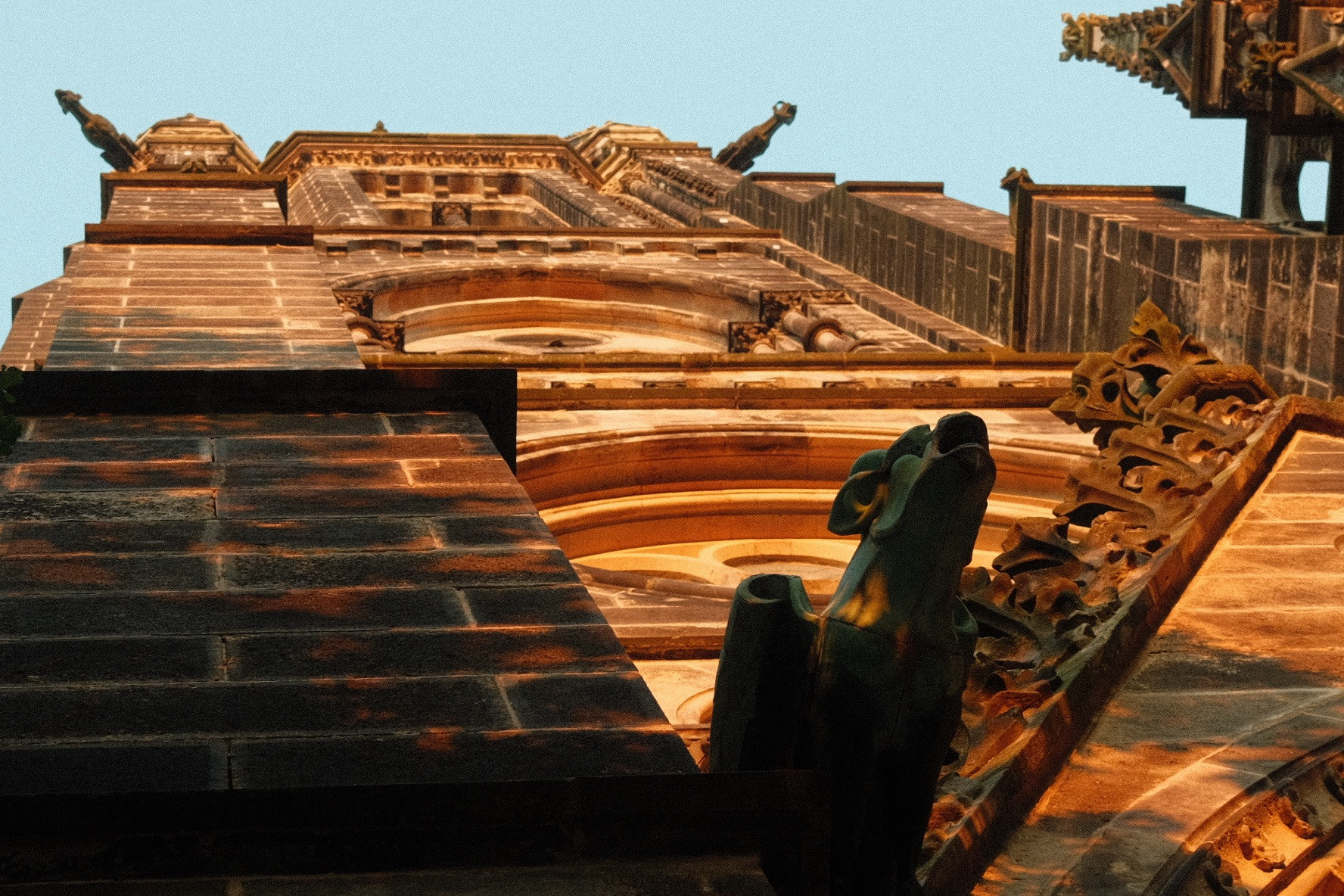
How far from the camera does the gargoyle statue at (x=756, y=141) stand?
139ft

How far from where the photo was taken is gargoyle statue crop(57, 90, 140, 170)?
4141 cm

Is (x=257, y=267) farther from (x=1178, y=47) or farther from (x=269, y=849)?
(x=1178, y=47)

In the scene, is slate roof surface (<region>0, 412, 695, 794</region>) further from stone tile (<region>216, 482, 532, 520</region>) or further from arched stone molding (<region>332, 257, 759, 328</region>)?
arched stone molding (<region>332, 257, 759, 328</region>)

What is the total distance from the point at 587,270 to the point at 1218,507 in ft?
65.3

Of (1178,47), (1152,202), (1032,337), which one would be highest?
(1178,47)

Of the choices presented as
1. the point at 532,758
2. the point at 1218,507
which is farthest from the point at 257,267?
the point at 532,758

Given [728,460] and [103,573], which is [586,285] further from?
[103,573]

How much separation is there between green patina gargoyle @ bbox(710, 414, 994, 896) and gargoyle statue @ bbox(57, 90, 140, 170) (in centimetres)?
3932

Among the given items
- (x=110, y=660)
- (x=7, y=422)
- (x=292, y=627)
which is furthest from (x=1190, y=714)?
(x=7, y=422)

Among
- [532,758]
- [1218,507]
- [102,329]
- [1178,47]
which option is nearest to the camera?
[532,758]

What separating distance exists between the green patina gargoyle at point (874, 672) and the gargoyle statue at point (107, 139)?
129ft

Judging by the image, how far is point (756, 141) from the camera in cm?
4222

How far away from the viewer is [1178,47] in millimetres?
25141

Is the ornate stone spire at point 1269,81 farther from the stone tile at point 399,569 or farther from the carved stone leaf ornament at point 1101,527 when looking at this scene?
the stone tile at point 399,569
